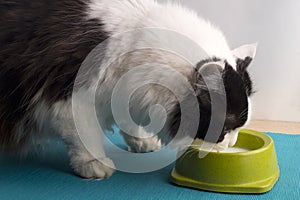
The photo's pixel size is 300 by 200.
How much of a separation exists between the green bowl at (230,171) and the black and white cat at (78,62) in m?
0.07

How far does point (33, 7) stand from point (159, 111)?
1.68 ft

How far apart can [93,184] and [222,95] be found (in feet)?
1.57

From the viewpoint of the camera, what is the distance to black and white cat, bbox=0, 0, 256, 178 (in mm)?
1348

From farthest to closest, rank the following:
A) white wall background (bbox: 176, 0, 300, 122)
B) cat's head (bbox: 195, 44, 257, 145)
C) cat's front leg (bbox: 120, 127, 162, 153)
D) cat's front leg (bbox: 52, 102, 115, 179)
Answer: white wall background (bbox: 176, 0, 300, 122) < cat's front leg (bbox: 120, 127, 162, 153) < cat's front leg (bbox: 52, 102, 115, 179) < cat's head (bbox: 195, 44, 257, 145)

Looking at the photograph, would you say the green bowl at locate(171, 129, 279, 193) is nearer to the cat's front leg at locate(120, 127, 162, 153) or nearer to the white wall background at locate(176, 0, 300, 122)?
the cat's front leg at locate(120, 127, 162, 153)

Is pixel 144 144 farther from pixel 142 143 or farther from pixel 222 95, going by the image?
pixel 222 95

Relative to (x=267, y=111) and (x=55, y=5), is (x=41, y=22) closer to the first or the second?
(x=55, y=5)

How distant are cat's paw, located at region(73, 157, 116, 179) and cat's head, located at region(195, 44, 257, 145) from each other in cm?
33

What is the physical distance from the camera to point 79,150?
144 cm

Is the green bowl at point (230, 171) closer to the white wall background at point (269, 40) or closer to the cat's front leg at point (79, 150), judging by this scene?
the cat's front leg at point (79, 150)

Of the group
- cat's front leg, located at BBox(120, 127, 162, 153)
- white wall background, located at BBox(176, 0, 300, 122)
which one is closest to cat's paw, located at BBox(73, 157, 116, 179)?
cat's front leg, located at BBox(120, 127, 162, 153)

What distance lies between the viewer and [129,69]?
137 centimetres

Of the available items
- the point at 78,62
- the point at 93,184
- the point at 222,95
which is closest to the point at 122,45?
the point at 78,62

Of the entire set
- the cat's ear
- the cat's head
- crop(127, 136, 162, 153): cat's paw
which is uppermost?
the cat's ear
